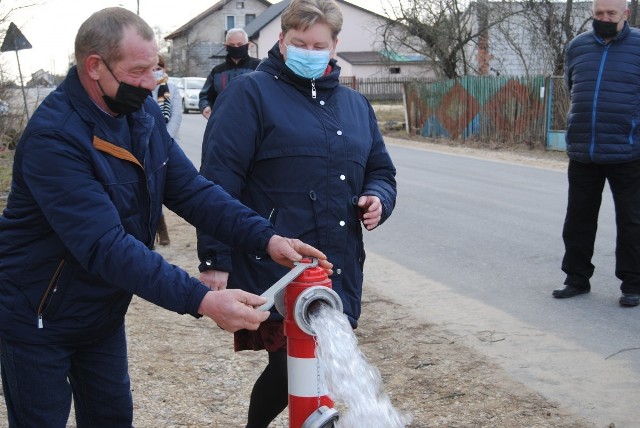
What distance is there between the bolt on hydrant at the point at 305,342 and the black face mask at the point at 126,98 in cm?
71

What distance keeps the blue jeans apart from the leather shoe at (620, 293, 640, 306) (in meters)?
4.42

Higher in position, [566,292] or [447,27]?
[447,27]

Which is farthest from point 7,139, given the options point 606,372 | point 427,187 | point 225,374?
point 606,372

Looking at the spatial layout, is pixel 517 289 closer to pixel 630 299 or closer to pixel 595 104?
pixel 630 299

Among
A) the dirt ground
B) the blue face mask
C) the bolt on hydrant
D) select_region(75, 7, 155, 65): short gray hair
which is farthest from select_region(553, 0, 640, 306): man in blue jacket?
select_region(75, 7, 155, 65): short gray hair

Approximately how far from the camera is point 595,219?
6.59m

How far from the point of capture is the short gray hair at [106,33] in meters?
2.53

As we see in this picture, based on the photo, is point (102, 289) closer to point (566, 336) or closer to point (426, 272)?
point (566, 336)

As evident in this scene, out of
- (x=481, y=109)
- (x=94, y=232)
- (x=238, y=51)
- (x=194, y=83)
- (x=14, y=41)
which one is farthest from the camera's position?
(x=194, y=83)

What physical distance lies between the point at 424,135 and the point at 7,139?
14.2 m

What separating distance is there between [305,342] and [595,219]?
450cm

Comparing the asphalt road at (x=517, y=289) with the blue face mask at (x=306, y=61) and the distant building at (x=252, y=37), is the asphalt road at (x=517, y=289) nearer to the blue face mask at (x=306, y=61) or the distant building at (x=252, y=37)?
→ the blue face mask at (x=306, y=61)

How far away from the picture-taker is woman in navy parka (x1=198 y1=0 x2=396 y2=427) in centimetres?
337

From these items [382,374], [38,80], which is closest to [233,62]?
[382,374]
